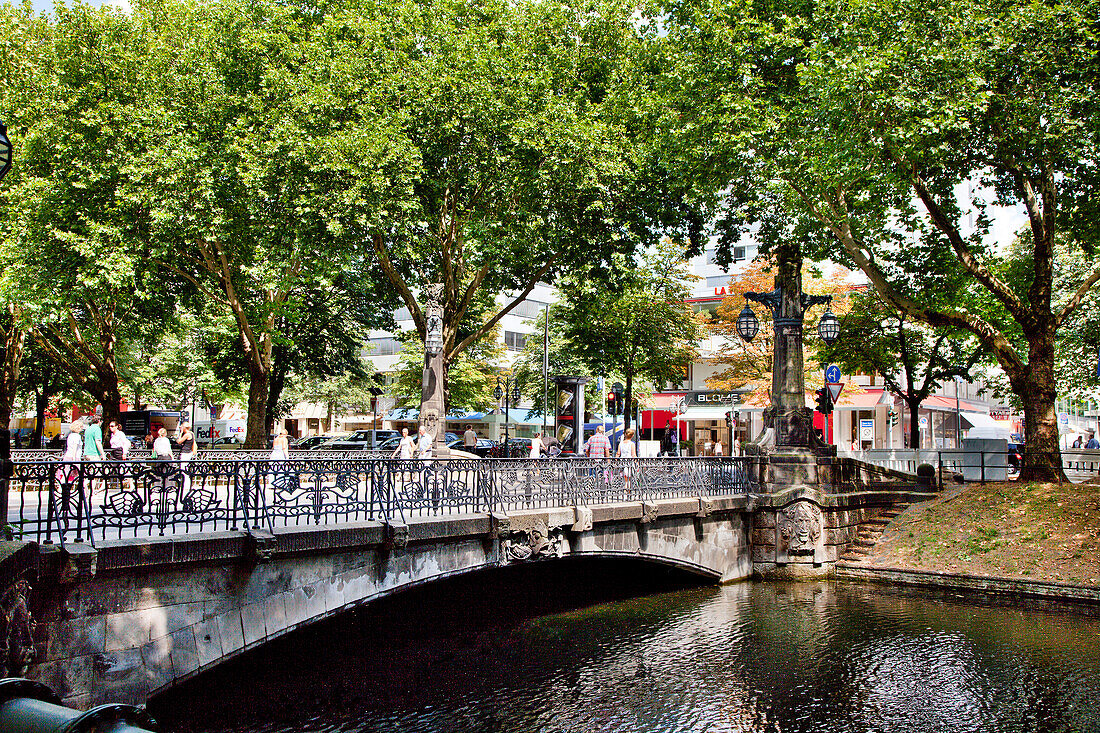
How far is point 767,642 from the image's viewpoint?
1232cm

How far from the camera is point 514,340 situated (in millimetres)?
51969

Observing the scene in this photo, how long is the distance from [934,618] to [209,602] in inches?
461

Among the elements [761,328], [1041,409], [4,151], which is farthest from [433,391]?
[761,328]

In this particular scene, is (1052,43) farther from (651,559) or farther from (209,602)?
(209,602)

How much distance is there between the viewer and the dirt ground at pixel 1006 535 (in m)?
15.6

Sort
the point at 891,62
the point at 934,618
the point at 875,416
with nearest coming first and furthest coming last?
the point at 934,618 → the point at 891,62 → the point at 875,416

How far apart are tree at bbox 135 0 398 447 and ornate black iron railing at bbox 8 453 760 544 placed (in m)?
7.04

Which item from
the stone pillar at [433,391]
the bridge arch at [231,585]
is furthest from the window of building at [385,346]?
the bridge arch at [231,585]

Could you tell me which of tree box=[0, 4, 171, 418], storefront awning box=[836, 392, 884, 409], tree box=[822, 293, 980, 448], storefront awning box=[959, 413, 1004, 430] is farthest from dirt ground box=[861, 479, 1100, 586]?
storefront awning box=[959, 413, 1004, 430]

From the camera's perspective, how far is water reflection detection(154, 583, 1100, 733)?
9102mm

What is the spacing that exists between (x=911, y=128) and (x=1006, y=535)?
8525 mm

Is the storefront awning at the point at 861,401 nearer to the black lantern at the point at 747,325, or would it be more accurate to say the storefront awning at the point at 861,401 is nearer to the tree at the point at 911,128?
the tree at the point at 911,128

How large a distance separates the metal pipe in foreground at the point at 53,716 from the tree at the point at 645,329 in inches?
972

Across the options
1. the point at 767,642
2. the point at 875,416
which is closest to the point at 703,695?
the point at 767,642
